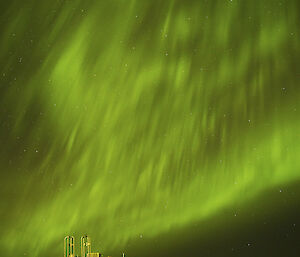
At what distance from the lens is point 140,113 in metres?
3.08

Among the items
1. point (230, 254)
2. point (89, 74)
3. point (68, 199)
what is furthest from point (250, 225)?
point (89, 74)

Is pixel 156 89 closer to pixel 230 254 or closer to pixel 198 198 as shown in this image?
pixel 198 198

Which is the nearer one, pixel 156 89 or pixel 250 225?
pixel 250 225

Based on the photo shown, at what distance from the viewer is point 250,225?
285 centimetres

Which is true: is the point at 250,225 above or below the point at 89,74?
below

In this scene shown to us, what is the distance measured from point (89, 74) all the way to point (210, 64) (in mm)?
720

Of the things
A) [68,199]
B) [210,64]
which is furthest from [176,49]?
[68,199]

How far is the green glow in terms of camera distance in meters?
2.93

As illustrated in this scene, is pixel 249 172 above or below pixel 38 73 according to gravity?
below

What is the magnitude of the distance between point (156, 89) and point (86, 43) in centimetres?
51

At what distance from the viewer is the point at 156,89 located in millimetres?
3080

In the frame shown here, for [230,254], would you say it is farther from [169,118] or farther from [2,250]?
[2,250]

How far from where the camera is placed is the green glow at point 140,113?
9.62ft

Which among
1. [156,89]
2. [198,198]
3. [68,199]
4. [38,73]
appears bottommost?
[198,198]
